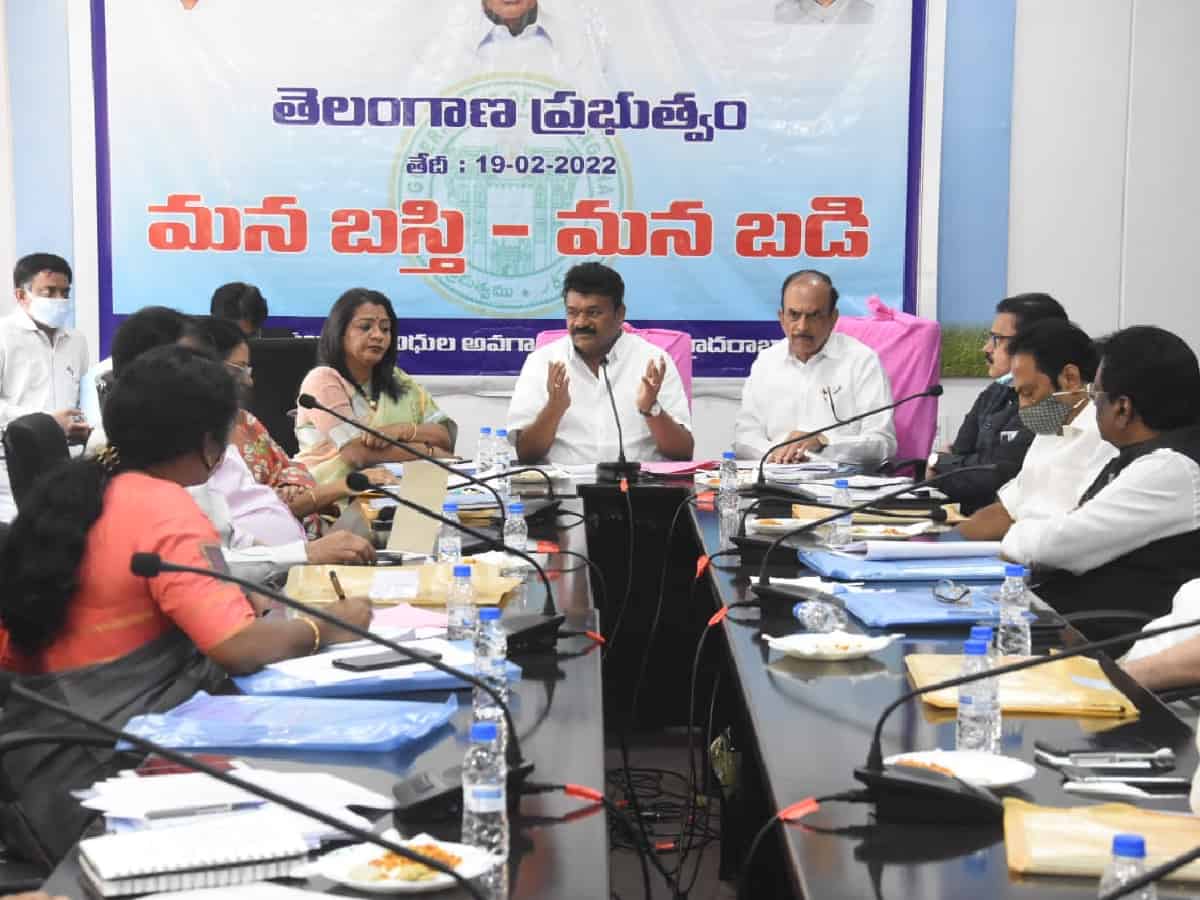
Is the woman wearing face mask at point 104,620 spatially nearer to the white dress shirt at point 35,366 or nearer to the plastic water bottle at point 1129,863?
the plastic water bottle at point 1129,863

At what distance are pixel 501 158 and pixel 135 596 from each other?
4.11m

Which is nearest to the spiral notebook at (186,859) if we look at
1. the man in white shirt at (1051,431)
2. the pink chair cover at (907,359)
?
the man in white shirt at (1051,431)

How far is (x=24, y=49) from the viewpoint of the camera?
19.2ft

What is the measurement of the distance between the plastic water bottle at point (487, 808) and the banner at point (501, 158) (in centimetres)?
461

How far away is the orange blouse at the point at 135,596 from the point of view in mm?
1979

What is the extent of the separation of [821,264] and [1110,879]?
4842mm

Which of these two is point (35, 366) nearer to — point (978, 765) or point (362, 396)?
point (362, 396)

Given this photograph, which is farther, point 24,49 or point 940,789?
point 24,49

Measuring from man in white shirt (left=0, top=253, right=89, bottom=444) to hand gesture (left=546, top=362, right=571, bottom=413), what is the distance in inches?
82.6

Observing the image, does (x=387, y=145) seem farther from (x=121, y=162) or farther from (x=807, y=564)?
(x=807, y=564)

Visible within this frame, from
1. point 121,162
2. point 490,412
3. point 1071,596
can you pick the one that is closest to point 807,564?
point 1071,596

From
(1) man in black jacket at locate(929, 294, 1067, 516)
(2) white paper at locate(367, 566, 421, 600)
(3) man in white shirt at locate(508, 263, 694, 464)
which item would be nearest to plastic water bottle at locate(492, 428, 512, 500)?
(3) man in white shirt at locate(508, 263, 694, 464)

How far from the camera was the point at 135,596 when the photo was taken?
2018mm

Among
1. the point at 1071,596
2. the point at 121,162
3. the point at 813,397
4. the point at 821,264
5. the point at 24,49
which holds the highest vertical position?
the point at 24,49
